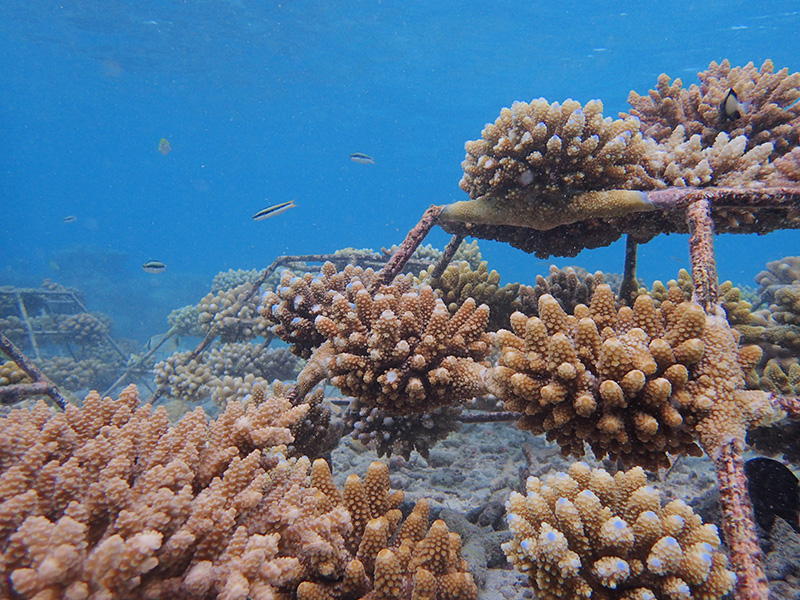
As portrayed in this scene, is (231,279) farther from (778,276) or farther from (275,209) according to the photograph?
(778,276)

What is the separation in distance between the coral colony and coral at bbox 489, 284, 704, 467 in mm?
13

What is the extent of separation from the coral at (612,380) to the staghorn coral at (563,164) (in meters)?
1.12

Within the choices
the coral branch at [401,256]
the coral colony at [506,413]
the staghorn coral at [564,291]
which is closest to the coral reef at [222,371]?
the coral branch at [401,256]

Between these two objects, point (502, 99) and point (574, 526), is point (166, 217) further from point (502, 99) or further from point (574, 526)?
point (574, 526)

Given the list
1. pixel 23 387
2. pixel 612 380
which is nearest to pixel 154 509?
pixel 612 380

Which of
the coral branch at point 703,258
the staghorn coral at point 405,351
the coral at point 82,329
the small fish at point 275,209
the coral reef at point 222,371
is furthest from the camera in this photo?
the coral at point 82,329

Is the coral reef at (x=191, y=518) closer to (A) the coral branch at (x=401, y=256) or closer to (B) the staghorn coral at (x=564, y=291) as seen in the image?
(A) the coral branch at (x=401, y=256)

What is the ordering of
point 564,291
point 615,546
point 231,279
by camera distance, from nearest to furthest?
point 615,546
point 564,291
point 231,279

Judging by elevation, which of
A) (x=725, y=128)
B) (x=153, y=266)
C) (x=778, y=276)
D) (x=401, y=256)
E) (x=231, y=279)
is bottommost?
(x=401, y=256)

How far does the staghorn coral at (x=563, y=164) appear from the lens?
3.02 m

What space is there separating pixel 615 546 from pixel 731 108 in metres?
4.17

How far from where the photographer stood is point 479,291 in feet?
13.6

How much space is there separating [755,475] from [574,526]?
208cm

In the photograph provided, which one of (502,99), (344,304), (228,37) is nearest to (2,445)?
(344,304)
